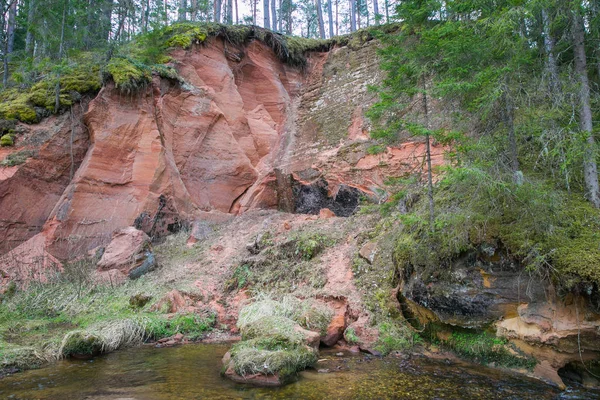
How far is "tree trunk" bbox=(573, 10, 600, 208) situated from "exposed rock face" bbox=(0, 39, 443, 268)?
5.14 meters

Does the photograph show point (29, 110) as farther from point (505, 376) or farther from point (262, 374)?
point (505, 376)

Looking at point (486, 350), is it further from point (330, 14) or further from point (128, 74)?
point (330, 14)

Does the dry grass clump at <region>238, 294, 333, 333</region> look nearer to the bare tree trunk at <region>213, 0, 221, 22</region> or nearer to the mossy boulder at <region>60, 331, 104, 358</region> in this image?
the mossy boulder at <region>60, 331, 104, 358</region>

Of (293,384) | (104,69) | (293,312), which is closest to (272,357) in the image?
(293,384)

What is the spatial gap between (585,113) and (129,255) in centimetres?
1229

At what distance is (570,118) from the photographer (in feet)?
23.2

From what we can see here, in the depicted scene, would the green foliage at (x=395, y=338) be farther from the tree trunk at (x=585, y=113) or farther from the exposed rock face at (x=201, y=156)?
the exposed rock face at (x=201, y=156)

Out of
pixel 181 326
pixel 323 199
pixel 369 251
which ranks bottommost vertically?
pixel 181 326

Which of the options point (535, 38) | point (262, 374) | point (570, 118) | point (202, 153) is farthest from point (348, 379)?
point (202, 153)

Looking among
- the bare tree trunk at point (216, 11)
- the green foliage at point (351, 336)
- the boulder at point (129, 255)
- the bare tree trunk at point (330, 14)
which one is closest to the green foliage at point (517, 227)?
the green foliage at point (351, 336)

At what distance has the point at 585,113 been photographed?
7.01 metres

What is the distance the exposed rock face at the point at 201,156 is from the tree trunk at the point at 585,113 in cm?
514

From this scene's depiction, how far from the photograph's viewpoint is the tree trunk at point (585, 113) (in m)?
6.47

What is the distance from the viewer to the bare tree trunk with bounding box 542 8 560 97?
23.8ft
